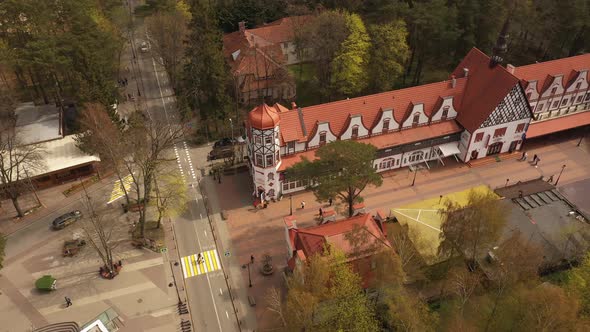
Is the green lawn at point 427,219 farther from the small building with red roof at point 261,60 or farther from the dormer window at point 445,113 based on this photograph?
the small building with red roof at point 261,60

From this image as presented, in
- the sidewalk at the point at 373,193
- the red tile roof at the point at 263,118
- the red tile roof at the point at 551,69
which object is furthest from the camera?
the red tile roof at the point at 551,69

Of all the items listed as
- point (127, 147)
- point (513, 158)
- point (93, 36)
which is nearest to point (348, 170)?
point (127, 147)

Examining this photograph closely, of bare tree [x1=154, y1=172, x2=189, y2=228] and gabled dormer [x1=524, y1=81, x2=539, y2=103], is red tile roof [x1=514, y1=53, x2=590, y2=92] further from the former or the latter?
bare tree [x1=154, y1=172, x2=189, y2=228]

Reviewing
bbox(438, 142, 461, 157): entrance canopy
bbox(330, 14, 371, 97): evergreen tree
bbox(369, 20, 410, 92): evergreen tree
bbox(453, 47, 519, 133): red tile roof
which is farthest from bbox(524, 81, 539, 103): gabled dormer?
bbox(330, 14, 371, 97): evergreen tree

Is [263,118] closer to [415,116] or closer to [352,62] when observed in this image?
[352,62]

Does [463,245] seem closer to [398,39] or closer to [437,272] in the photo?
[437,272]

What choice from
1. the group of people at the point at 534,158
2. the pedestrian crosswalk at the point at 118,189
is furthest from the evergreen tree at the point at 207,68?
the group of people at the point at 534,158
